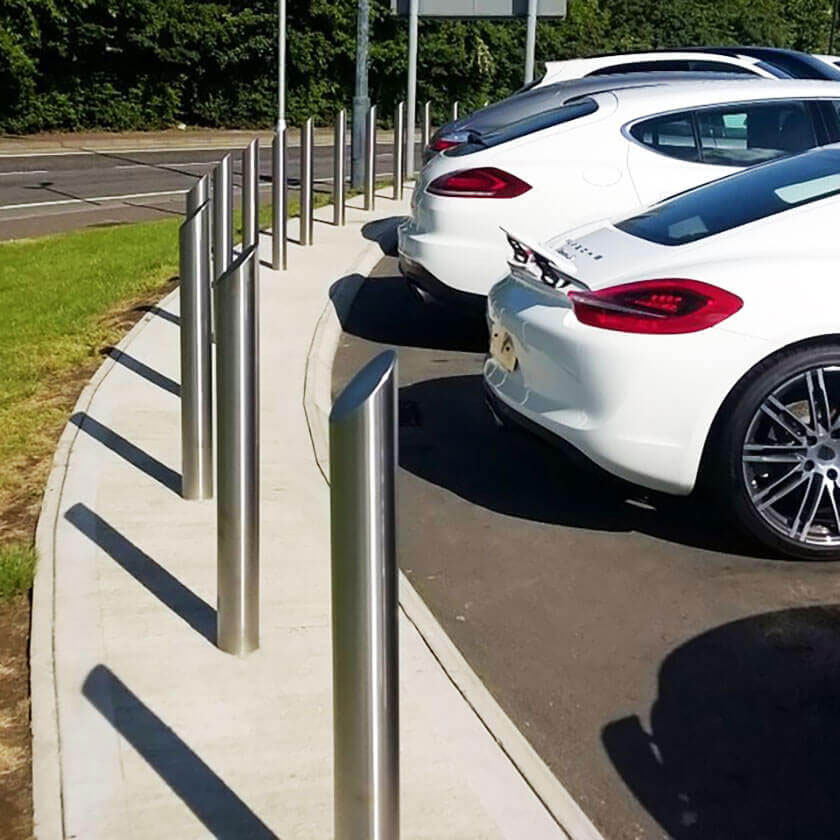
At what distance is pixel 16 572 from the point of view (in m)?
4.89

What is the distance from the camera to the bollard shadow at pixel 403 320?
917 centimetres

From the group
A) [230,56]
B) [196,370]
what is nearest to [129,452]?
[196,370]

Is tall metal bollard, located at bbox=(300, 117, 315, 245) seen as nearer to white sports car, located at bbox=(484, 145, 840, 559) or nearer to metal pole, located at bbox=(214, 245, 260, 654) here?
white sports car, located at bbox=(484, 145, 840, 559)

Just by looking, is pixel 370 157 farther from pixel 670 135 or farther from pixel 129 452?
pixel 129 452

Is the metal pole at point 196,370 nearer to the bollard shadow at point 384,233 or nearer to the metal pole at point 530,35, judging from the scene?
the bollard shadow at point 384,233

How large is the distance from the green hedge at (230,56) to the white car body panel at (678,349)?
31945 millimetres

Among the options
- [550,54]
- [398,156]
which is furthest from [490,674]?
[550,54]

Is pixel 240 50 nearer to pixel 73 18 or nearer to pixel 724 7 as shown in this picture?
pixel 73 18

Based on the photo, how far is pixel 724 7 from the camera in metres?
54.7

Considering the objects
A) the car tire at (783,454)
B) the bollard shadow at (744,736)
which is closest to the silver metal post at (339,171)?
the car tire at (783,454)

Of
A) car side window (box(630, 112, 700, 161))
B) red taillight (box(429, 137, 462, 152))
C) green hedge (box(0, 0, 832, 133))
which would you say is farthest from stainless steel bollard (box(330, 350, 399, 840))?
green hedge (box(0, 0, 832, 133))

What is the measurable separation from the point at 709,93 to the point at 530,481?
10.2 ft

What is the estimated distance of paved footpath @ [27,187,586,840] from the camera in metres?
3.54

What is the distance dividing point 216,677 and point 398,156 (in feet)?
43.4
